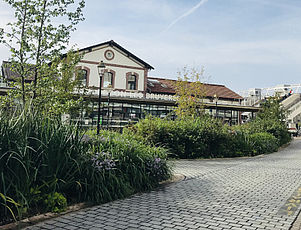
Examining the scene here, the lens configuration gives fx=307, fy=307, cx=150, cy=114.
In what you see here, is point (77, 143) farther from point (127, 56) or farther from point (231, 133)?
point (127, 56)

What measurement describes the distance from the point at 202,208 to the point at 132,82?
3480 centimetres

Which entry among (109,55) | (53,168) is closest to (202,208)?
(53,168)

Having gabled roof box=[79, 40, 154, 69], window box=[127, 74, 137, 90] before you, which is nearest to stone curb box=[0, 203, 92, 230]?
gabled roof box=[79, 40, 154, 69]

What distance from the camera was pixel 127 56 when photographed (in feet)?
128

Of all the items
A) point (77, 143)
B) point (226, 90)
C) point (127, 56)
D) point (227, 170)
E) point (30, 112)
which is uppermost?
point (127, 56)

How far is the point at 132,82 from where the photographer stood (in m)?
39.6

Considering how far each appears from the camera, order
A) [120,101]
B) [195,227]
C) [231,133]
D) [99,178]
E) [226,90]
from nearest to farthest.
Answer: [195,227], [99,178], [231,133], [120,101], [226,90]

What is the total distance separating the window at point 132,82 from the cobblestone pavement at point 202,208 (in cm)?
3160

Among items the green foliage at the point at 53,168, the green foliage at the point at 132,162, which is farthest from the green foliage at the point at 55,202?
the green foliage at the point at 132,162

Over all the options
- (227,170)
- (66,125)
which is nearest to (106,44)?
(227,170)

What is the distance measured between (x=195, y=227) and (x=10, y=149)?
9.65 ft

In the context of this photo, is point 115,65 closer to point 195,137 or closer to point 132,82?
point 132,82

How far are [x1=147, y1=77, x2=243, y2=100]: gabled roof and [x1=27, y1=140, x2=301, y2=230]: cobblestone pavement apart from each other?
106 feet

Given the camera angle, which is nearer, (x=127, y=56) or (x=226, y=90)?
(x=127, y=56)
